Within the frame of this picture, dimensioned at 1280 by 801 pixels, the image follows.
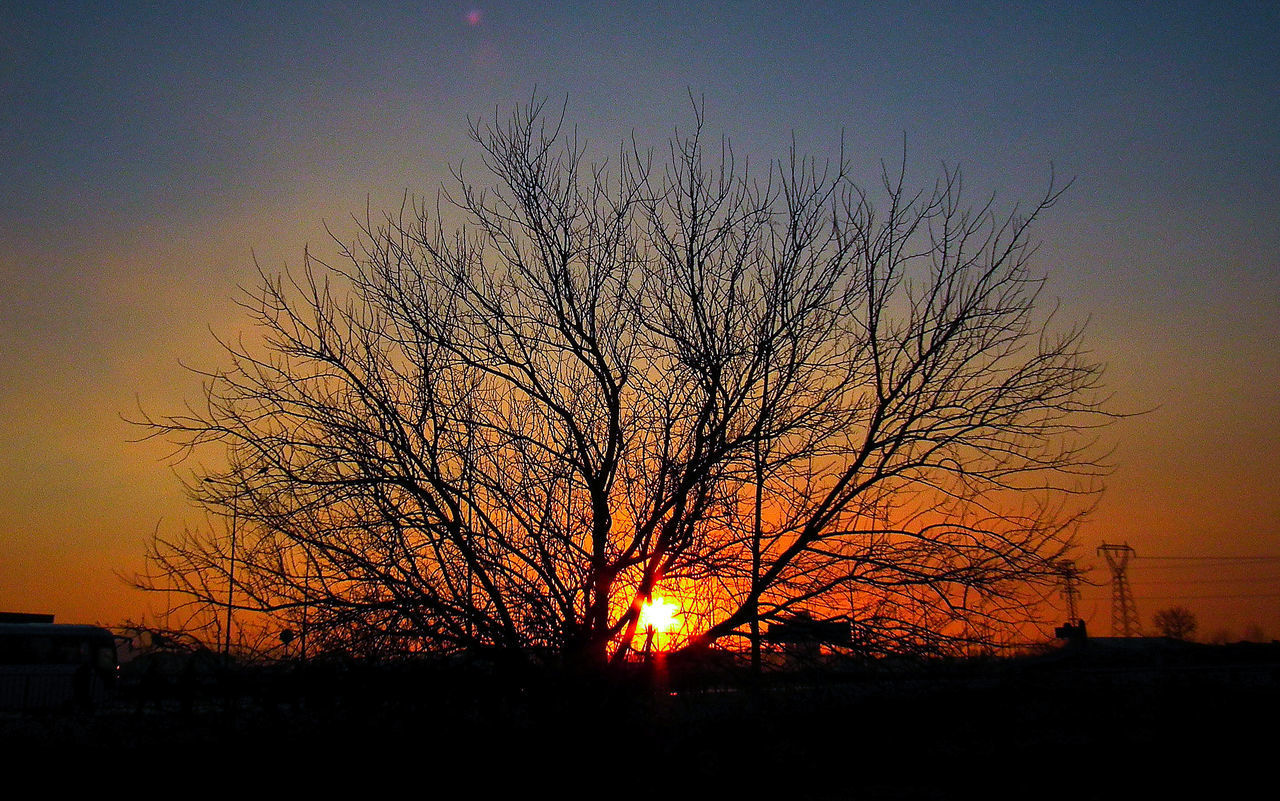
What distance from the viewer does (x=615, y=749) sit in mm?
9055

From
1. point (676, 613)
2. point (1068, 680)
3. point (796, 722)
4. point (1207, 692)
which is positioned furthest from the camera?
point (1068, 680)

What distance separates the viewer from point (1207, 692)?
1641cm

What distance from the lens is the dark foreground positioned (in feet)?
28.9

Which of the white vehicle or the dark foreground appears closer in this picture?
the dark foreground

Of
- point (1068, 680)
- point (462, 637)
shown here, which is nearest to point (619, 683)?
point (462, 637)

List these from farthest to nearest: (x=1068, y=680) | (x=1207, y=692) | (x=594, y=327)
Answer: (x=1068, y=680), (x=1207, y=692), (x=594, y=327)

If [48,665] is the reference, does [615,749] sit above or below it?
below

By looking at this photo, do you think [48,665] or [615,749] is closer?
[615,749]

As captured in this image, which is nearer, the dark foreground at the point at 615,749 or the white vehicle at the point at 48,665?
the dark foreground at the point at 615,749

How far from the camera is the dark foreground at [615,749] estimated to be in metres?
8.82

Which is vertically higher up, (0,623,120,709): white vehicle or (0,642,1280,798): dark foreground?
(0,623,120,709): white vehicle

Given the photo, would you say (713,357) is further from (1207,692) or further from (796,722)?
(1207,692)

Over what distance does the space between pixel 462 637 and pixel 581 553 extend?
1.29 m

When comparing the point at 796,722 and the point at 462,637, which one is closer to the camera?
the point at 462,637
